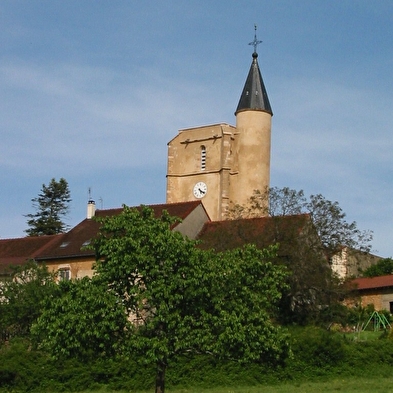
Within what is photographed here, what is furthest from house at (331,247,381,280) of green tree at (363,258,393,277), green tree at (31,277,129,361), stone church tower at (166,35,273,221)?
green tree at (31,277,129,361)

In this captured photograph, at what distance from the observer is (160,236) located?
71.1 feet

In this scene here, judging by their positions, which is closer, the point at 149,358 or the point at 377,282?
the point at 149,358

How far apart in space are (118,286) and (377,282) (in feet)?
98.8

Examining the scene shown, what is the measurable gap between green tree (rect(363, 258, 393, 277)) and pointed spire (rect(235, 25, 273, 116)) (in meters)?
12.3

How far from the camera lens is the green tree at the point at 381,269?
5719 centimetres

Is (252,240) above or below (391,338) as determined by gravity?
above

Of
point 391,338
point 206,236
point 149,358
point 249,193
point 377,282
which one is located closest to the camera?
point 149,358

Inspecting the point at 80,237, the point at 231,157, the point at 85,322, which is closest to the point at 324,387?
the point at 85,322

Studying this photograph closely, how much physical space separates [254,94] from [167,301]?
129 ft

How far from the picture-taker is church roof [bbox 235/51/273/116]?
5875 cm

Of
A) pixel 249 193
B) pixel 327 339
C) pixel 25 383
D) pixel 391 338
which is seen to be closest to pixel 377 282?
pixel 249 193

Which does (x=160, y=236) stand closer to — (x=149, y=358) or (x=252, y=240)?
(x=149, y=358)

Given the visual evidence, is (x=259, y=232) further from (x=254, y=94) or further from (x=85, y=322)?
(x=254, y=94)

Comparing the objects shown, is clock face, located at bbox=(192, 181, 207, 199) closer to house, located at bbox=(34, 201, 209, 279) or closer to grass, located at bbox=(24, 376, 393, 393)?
house, located at bbox=(34, 201, 209, 279)
